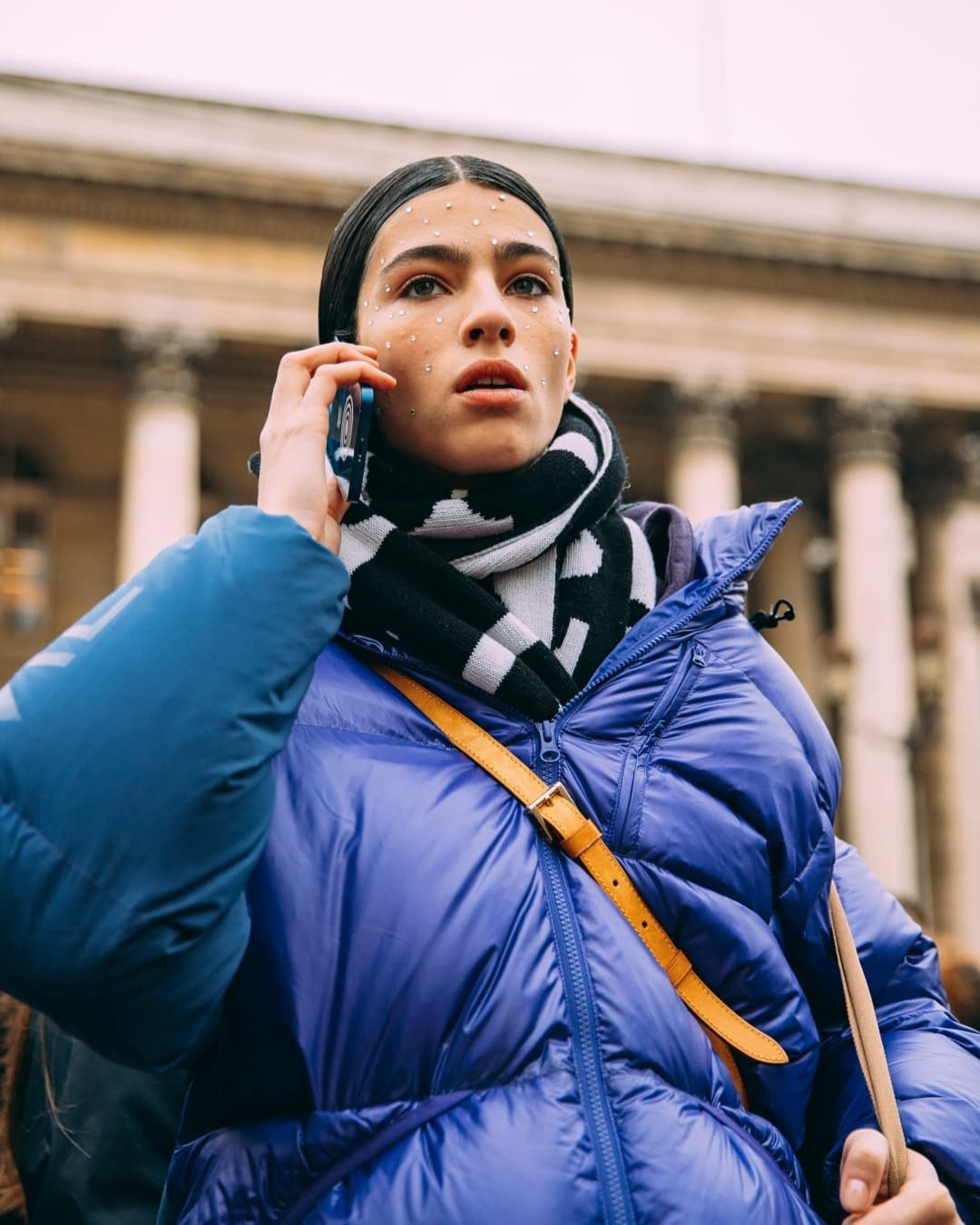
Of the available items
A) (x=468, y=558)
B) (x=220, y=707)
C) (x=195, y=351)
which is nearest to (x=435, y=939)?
(x=220, y=707)

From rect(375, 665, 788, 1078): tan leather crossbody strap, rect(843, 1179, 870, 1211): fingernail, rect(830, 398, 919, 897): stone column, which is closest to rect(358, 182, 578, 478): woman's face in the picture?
rect(375, 665, 788, 1078): tan leather crossbody strap

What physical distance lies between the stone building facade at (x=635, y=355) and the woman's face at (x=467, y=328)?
15.9m

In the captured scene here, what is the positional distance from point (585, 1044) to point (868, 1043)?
0.41 meters

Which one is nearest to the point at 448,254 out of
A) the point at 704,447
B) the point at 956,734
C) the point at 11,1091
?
the point at 11,1091

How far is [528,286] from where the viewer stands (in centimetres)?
193

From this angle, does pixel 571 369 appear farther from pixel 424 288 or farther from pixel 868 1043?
pixel 868 1043

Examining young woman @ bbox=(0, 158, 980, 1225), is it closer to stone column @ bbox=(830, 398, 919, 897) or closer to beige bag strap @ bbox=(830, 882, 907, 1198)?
beige bag strap @ bbox=(830, 882, 907, 1198)

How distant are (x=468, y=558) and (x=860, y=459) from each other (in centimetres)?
2033

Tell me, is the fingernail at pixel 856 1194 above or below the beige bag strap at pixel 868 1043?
below

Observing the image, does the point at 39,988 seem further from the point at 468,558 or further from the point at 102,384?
the point at 102,384

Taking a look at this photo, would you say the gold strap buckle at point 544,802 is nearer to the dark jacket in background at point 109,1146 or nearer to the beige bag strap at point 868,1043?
the beige bag strap at point 868,1043

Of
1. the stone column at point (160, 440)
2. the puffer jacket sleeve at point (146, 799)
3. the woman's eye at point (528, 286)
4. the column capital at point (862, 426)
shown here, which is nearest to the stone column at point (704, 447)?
the column capital at point (862, 426)

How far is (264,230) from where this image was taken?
62.1 ft

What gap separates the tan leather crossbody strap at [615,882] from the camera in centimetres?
155
